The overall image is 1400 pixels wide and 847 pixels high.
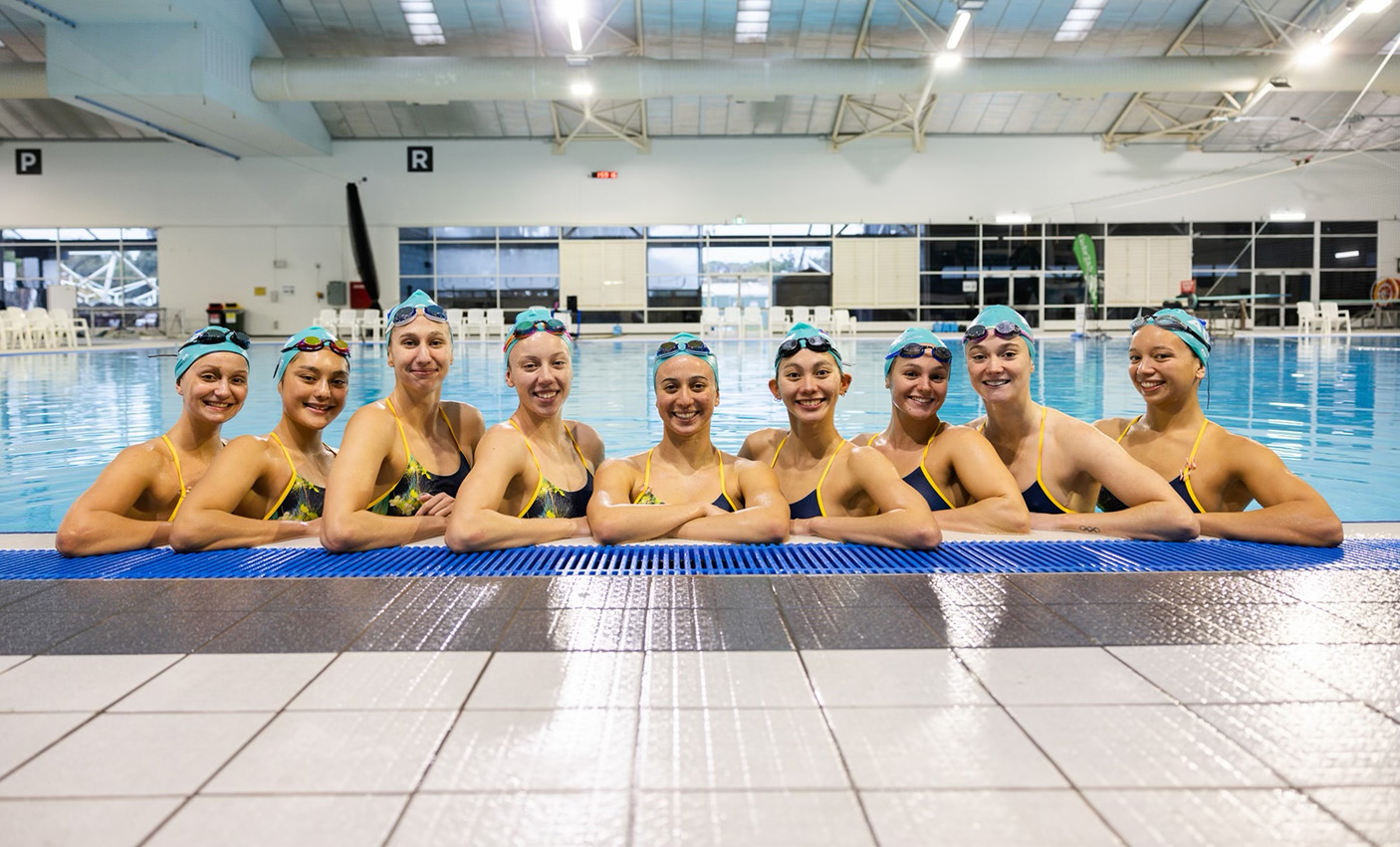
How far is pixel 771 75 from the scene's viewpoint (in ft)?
59.4

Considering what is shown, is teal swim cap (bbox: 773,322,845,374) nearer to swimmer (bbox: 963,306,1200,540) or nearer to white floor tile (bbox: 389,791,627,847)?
swimmer (bbox: 963,306,1200,540)

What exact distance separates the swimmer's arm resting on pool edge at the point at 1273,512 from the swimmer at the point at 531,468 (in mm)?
2118

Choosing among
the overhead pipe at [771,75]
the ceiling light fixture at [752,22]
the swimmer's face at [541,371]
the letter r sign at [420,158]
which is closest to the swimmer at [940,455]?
the swimmer's face at [541,371]

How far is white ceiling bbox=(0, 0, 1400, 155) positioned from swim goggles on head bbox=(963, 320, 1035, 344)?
15666 millimetres

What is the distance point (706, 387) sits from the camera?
332 centimetres

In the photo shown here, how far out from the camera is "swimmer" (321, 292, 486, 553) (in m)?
3.03

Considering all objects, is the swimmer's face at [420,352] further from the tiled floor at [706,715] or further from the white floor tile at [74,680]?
the white floor tile at [74,680]

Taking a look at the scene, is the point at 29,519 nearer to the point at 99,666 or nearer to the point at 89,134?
the point at 99,666

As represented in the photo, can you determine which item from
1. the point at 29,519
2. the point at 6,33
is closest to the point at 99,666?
the point at 29,519

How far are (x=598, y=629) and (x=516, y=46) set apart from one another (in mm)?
19175

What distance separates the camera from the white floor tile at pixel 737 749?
1.45 metres

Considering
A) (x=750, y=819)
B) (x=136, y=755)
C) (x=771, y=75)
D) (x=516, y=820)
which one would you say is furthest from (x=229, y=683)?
(x=771, y=75)

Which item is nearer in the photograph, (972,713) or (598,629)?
(972,713)

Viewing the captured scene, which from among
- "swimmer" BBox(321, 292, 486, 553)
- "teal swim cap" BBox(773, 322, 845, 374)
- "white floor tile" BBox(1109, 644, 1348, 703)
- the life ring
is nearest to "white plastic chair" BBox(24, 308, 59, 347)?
"swimmer" BBox(321, 292, 486, 553)
